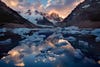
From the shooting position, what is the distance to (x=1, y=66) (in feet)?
42.9

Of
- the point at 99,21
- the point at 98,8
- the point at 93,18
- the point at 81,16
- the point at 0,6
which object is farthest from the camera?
the point at 0,6

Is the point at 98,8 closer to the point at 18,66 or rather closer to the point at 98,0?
the point at 98,0

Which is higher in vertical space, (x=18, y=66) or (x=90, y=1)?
(x=90, y=1)

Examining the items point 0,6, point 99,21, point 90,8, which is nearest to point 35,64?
point 99,21

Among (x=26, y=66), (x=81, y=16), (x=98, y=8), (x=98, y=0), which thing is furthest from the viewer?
(x=98, y=0)

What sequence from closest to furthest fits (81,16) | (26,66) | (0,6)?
(26,66)
(81,16)
(0,6)

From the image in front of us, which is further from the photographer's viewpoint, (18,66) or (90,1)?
(90,1)

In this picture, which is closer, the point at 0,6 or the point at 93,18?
the point at 93,18

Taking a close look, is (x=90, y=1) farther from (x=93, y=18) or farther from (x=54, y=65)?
(x=54, y=65)

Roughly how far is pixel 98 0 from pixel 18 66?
455 feet

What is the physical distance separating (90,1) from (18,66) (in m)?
145

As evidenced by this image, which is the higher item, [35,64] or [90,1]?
[90,1]

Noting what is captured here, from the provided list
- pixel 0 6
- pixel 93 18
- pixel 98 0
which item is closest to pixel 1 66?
pixel 93 18

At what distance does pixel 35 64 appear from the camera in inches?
533
